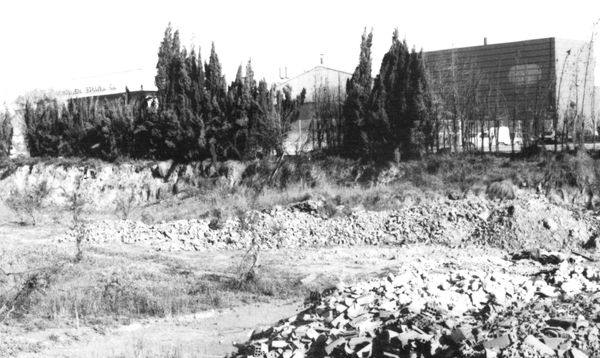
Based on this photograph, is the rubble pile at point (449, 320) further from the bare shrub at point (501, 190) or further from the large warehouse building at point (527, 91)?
the large warehouse building at point (527, 91)

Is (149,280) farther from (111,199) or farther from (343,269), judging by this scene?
(111,199)

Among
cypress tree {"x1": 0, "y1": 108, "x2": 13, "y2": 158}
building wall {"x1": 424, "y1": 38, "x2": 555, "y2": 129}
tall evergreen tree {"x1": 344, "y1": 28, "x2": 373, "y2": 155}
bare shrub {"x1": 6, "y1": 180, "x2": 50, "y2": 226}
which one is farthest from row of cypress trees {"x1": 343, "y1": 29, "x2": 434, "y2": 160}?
cypress tree {"x1": 0, "y1": 108, "x2": 13, "y2": 158}

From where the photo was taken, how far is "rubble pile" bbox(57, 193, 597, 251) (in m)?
14.9

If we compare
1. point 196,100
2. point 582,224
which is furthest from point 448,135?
point 196,100

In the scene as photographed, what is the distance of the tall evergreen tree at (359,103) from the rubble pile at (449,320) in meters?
12.0

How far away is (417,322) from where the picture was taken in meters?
6.73

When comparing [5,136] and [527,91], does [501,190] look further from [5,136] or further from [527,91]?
[5,136]

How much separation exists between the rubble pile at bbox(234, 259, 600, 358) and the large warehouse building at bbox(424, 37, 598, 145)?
39.6 ft

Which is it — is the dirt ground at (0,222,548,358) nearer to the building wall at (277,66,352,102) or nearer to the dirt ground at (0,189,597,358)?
the dirt ground at (0,189,597,358)

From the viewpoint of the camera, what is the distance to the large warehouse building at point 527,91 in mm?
19828

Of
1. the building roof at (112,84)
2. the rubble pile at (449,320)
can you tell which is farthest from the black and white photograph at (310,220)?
the building roof at (112,84)

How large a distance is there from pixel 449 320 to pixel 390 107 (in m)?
14.0

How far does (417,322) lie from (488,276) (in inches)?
77.2

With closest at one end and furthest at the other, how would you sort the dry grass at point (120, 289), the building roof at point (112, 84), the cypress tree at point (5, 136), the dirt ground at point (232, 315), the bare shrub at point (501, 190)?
the dirt ground at point (232, 315) → the dry grass at point (120, 289) → the bare shrub at point (501, 190) → the cypress tree at point (5, 136) → the building roof at point (112, 84)
